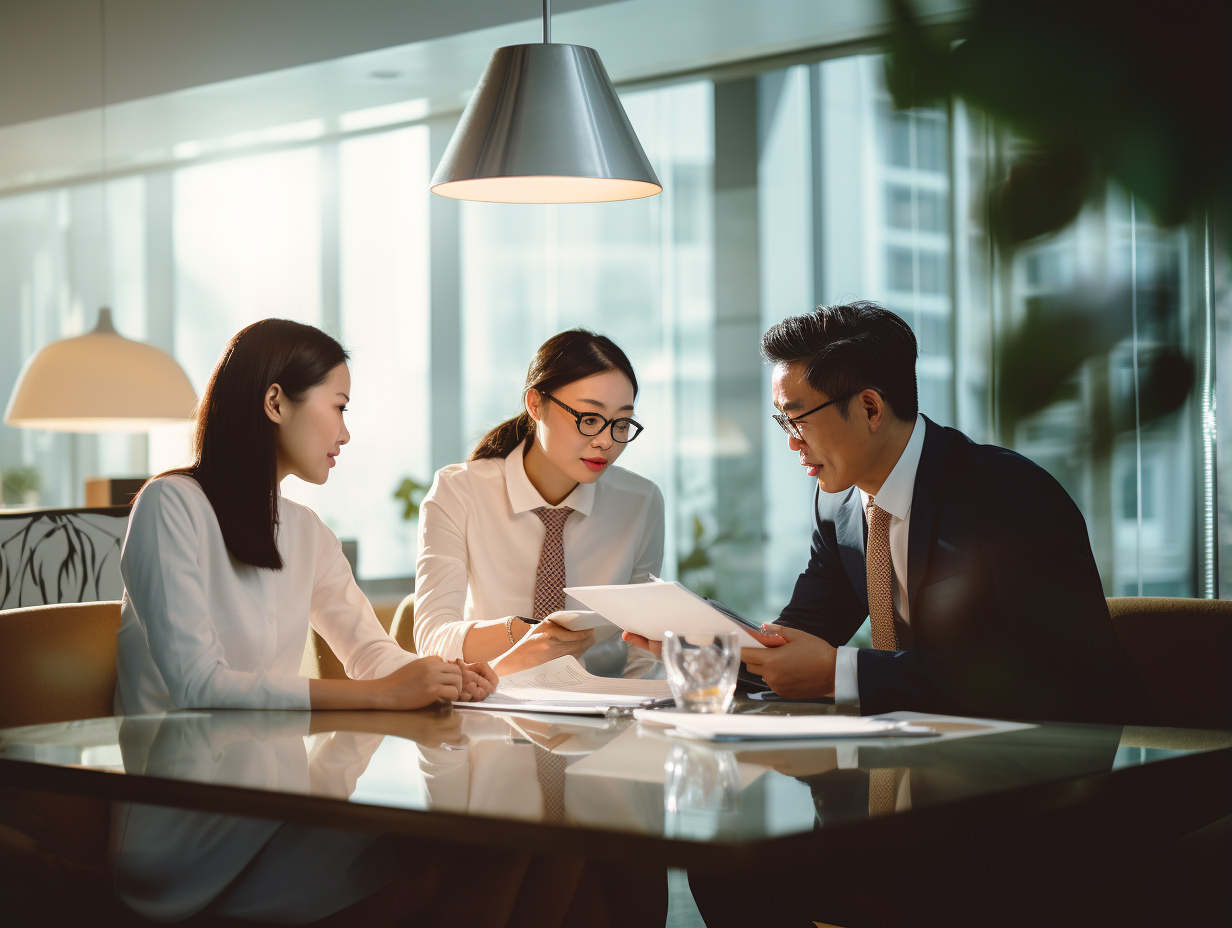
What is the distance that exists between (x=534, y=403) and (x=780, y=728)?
1.38 metres

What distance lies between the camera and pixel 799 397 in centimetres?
214

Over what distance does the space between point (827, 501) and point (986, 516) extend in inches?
18.3

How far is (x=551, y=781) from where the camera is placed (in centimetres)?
104

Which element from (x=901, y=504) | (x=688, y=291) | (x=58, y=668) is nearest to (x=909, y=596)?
(x=901, y=504)

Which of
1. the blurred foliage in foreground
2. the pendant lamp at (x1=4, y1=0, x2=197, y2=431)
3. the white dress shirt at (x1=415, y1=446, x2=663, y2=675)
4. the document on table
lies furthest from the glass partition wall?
the document on table

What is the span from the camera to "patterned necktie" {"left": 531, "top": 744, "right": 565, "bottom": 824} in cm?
89

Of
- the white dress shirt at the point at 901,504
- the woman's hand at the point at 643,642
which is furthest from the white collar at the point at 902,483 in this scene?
the woman's hand at the point at 643,642

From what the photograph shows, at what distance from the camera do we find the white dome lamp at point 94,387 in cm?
387

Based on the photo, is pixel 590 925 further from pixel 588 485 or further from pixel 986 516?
pixel 588 485

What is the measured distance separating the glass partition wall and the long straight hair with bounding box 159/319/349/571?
279 cm

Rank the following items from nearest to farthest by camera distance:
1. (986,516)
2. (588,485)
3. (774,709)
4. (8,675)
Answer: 1. (774,709)
2. (8,675)
3. (986,516)
4. (588,485)

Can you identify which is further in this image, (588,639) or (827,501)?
(827,501)

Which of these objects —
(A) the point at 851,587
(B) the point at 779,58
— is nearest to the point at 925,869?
(A) the point at 851,587

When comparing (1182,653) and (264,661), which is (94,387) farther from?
(1182,653)
